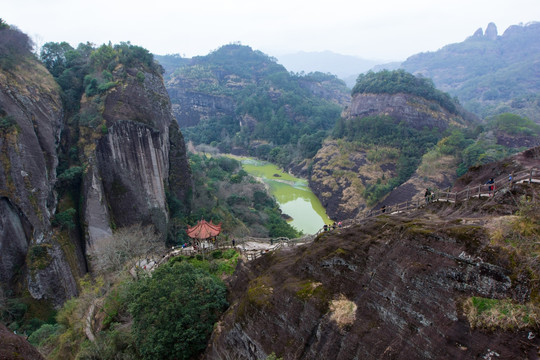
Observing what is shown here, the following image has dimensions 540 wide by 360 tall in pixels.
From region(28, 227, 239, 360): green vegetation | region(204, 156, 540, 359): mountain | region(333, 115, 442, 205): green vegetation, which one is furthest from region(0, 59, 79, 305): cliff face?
region(333, 115, 442, 205): green vegetation

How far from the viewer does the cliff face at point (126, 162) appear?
24.4 m

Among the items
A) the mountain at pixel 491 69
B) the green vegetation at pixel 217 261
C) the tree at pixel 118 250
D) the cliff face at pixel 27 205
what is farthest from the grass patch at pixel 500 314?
the mountain at pixel 491 69

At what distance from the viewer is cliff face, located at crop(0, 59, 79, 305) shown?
2030 centimetres

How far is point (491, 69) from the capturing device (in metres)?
130

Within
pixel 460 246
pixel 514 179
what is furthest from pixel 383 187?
pixel 460 246

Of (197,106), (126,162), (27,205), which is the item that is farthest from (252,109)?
(27,205)

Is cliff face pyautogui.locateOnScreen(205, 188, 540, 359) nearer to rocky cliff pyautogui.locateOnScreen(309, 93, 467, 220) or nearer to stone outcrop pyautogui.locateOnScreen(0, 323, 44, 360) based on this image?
stone outcrop pyautogui.locateOnScreen(0, 323, 44, 360)

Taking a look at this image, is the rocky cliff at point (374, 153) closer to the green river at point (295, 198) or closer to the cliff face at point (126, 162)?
the green river at point (295, 198)

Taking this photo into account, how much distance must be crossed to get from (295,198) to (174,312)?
4144 centimetres

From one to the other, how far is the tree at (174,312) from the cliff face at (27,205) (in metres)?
12.5

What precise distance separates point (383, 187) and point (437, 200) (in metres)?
31.4

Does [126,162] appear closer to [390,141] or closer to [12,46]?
[12,46]

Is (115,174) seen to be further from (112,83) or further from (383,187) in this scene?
(383,187)

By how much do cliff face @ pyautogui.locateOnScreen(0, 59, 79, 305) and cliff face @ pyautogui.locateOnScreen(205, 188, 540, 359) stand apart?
51.6 ft
